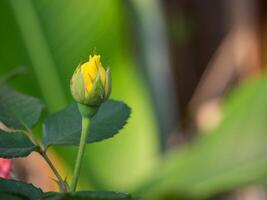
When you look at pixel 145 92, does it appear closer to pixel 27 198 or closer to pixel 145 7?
pixel 145 7

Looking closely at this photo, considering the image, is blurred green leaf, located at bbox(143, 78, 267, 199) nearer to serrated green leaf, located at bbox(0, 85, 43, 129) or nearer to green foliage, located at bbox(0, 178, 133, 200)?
serrated green leaf, located at bbox(0, 85, 43, 129)

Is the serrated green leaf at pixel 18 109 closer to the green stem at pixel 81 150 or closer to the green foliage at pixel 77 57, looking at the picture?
the green stem at pixel 81 150

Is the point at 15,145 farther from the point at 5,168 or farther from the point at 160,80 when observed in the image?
the point at 160,80

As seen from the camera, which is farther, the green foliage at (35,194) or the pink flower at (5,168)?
the pink flower at (5,168)

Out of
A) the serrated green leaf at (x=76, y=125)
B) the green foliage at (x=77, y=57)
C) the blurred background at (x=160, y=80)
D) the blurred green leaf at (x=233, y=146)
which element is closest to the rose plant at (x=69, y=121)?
the serrated green leaf at (x=76, y=125)

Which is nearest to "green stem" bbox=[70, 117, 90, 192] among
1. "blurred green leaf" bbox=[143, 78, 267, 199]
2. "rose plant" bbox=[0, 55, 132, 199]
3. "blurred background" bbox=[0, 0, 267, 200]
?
"rose plant" bbox=[0, 55, 132, 199]

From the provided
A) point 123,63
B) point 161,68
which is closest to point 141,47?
point 161,68
